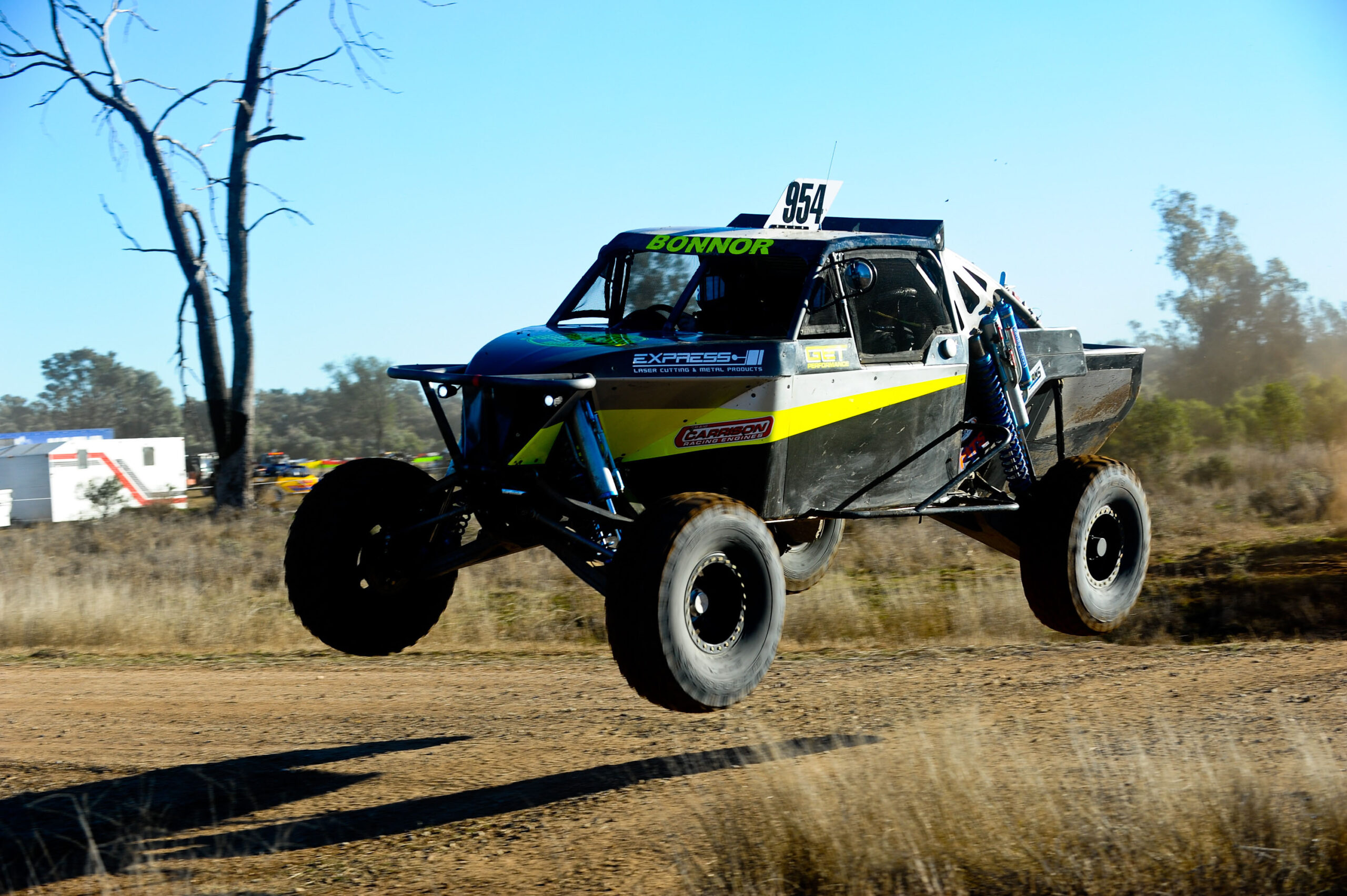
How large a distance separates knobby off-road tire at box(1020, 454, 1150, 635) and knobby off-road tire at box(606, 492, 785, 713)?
255 cm

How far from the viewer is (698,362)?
20.3 ft

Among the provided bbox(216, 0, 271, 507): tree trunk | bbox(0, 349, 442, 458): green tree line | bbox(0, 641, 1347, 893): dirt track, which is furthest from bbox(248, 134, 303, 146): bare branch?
bbox(0, 349, 442, 458): green tree line

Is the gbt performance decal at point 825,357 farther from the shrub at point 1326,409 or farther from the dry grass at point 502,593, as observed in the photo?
the shrub at point 1326,409

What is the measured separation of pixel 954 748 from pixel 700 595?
7.31 ft

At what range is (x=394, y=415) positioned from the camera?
64.9 m

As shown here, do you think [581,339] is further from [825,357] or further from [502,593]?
[502,593]

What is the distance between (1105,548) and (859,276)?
322 centimetres

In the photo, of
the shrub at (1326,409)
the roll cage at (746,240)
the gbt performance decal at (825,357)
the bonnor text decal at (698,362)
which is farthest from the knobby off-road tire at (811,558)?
the shrub at (1326,409)

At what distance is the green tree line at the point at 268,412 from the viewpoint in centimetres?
6350

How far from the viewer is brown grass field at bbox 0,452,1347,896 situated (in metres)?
6.14

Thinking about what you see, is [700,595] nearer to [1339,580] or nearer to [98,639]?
[98,639]

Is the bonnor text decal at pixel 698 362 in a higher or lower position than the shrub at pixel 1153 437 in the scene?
higher

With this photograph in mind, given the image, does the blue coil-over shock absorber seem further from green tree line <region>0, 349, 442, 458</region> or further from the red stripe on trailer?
green tree line <region>0, 349, 442, 458</region>

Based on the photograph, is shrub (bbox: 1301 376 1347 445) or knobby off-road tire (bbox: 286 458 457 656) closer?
knobby off-road tire (bbox: 286 458 457 656)
